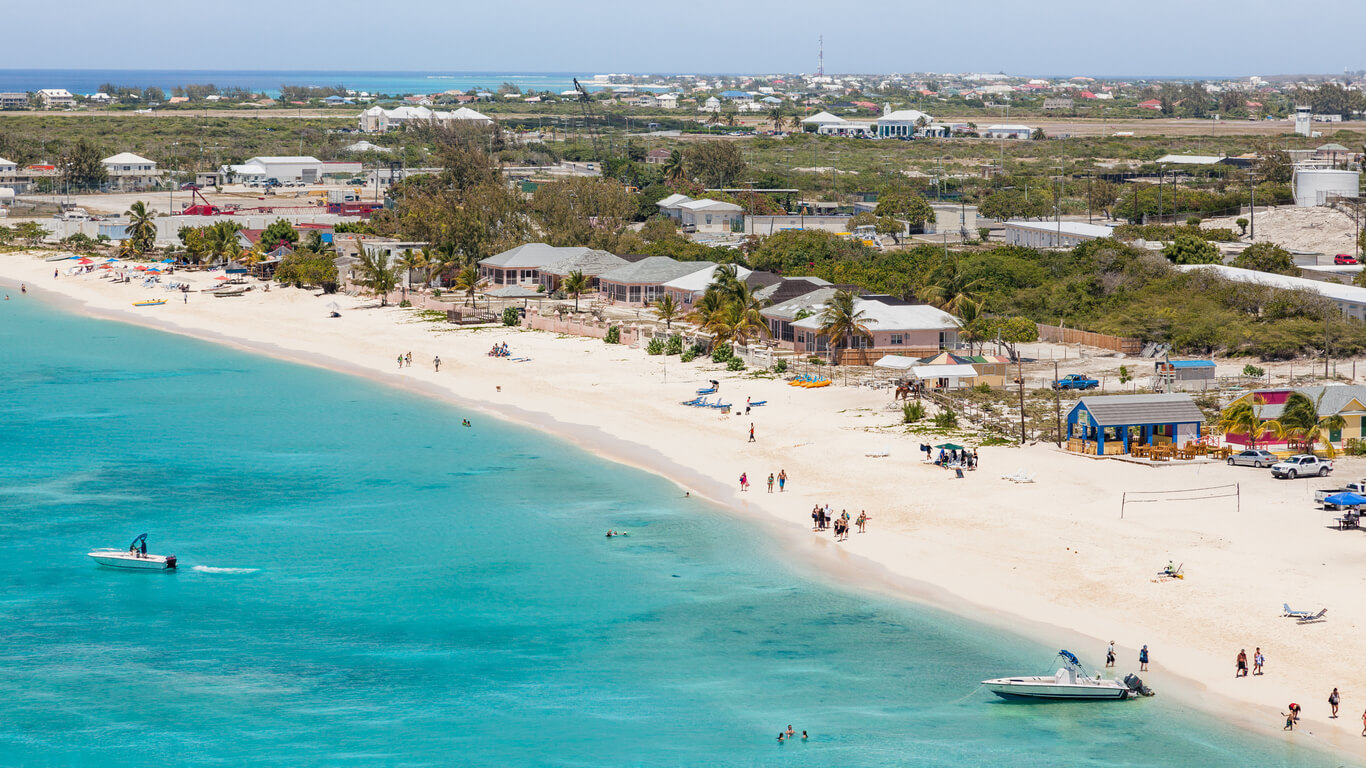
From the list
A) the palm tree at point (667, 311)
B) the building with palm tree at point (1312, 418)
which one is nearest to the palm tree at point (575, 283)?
the palm tree at point (667, 311)

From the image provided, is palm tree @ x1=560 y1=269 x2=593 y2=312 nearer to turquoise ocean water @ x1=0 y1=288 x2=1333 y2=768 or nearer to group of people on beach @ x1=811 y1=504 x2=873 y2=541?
turquoise ocean water @ x1=0 y1=288 x2=1333 y2=768

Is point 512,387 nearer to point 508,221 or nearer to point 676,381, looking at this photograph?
point 676,381

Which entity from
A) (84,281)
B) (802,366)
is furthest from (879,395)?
(84,281)

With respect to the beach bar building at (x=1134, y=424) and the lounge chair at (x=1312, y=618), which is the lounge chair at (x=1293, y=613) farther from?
the beach bar building at (x=1134, y=424)

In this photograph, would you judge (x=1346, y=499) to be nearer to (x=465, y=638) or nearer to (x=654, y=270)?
(x=465, y=638)

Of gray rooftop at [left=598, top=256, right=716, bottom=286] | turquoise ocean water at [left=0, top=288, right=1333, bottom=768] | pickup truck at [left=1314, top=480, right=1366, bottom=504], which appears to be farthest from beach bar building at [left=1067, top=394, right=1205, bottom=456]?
gray rooftop at [left=598, top=256, right=716, bottom=286]

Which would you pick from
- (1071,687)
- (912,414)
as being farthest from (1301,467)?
(1071,687)
